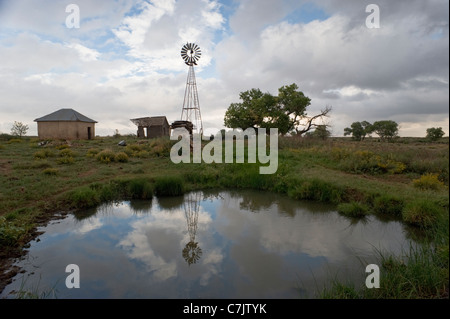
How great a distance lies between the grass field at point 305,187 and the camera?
3600mm

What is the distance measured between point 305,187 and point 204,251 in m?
5.56

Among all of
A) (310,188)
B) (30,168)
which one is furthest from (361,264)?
(30,168)

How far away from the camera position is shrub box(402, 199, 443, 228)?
6.41 meters

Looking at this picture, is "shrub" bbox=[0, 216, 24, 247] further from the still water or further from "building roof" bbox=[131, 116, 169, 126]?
"building roof" bbox=[131, 116, 169, 126]

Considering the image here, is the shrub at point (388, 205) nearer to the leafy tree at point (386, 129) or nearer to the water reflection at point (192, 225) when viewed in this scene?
the water reflection at point (192, 225)

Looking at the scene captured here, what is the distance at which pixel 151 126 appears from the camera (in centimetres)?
3108

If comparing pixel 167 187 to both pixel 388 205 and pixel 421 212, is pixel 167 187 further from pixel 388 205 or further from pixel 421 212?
pixel 421 212

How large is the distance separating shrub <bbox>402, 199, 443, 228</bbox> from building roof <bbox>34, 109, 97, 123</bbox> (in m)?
30.0

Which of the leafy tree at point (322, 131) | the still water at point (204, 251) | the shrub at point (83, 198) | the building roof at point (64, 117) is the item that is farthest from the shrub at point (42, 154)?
the leafy tree at point (322, 131)

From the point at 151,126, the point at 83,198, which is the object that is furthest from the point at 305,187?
the point at 151,126

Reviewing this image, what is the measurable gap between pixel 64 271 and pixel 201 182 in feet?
25.0

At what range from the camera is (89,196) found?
27.8 feet

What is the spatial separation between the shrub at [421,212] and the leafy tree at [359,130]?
142ft
